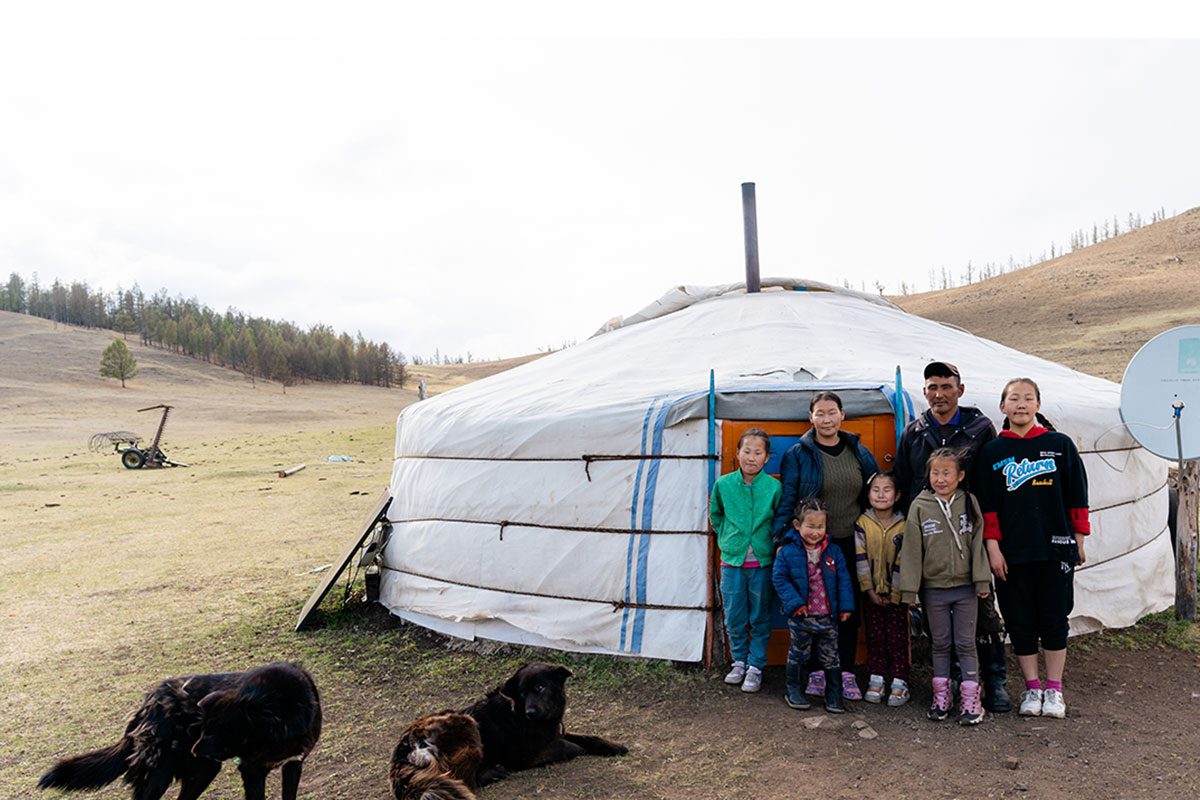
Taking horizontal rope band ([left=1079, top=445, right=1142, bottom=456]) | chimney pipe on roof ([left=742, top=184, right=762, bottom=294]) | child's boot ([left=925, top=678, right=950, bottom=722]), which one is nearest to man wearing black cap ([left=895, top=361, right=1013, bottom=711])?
child's boot ([left=925, top=678, right=950, bottom=722])

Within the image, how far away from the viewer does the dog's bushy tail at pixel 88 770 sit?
2.18 meters

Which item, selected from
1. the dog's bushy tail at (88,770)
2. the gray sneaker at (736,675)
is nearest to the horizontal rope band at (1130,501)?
the gray sneaker at (736,675)

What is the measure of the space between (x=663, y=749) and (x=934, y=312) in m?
32.6

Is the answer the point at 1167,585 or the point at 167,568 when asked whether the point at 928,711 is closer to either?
the point at 1167,585

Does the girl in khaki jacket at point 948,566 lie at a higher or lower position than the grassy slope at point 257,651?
higher

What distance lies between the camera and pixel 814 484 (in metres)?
3.36

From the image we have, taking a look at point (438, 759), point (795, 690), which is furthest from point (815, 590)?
point (438, 759)

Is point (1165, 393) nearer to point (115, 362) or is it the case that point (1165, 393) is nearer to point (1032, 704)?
point (1032, 704)

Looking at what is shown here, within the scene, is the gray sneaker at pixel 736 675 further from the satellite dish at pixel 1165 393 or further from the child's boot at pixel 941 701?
the satellite dish at pixel 1165 393

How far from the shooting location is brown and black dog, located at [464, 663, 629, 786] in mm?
2828

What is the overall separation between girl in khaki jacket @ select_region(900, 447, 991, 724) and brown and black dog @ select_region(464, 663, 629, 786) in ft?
4.45

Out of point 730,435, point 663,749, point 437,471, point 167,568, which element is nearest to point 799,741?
point 663,749

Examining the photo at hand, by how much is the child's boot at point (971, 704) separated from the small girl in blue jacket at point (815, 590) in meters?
0.46

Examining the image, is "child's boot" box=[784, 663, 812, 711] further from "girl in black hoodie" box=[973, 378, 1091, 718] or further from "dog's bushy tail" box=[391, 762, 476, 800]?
"dog's bushy tail" box=[391, 762, 476, 800]
